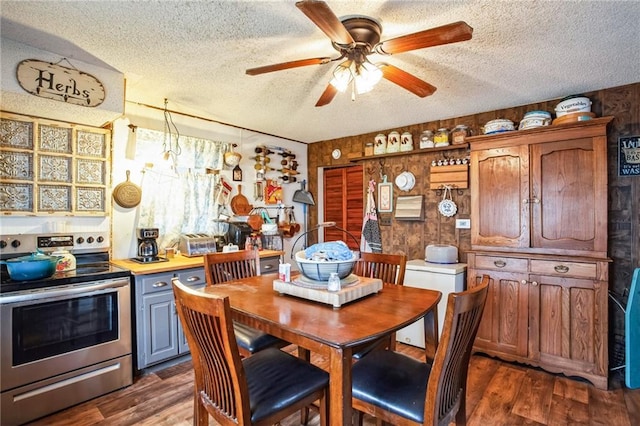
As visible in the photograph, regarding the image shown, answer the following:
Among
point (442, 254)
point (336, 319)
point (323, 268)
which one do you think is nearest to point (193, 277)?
point (323, 268)

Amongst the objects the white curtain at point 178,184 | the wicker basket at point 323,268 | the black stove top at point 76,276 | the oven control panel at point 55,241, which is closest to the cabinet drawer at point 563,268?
A: the wicker basket at point 323,268

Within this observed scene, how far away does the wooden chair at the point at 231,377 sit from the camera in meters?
1.15

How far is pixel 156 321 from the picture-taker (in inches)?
101

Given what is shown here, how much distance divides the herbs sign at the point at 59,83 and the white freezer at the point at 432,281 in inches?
114

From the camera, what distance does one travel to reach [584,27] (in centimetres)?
172

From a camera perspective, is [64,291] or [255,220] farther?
[255,220]

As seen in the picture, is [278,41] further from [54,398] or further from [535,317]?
[535,317]

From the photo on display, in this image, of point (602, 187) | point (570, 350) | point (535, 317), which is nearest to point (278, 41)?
point (602, 187)

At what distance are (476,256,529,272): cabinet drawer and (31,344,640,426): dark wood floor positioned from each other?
32.9 inches

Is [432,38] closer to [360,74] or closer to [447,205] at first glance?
[360,74]

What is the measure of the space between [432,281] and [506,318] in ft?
2.16

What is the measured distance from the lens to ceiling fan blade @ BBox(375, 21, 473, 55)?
1.34 m

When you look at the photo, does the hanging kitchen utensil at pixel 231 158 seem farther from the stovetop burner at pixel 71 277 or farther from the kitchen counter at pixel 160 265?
the stovetop burner at pixel 71 277

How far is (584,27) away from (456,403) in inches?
79.4
